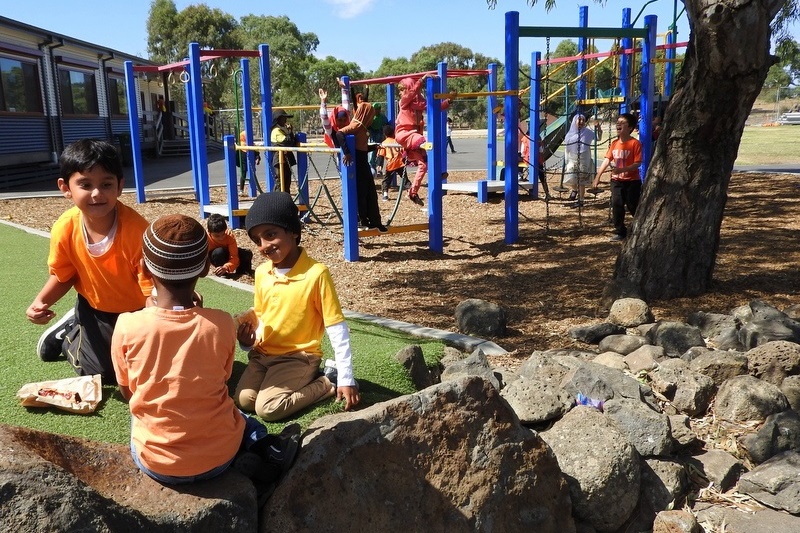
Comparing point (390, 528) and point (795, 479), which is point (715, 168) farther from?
point (390, 528)

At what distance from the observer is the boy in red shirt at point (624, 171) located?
30.1ft

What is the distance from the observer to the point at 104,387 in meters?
3.51

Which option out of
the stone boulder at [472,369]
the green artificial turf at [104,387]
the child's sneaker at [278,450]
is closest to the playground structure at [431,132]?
the green artificial turf at [104,387]

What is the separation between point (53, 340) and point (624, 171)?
7099 millimetres

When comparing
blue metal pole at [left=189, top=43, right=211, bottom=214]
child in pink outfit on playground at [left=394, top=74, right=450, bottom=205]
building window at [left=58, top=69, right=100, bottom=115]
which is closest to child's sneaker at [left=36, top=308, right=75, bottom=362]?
child in pink outfit on playground at [left=394, top=74, right=450, bottom=205]

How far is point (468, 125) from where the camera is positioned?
57438mm

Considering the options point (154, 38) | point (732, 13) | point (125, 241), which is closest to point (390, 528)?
point (125, 241)

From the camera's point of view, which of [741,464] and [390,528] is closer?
[390,528]

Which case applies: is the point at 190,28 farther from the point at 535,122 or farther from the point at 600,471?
the point at 600,471

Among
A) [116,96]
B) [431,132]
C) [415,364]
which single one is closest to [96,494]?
[415,364]

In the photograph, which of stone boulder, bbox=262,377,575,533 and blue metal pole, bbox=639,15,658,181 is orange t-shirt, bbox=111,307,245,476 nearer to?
stone boulder, bbox=262,377,575,533

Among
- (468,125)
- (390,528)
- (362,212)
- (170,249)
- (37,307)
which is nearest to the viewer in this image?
(170,249)

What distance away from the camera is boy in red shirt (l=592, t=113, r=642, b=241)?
9.19 meters

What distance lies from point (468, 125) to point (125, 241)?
55498mm
